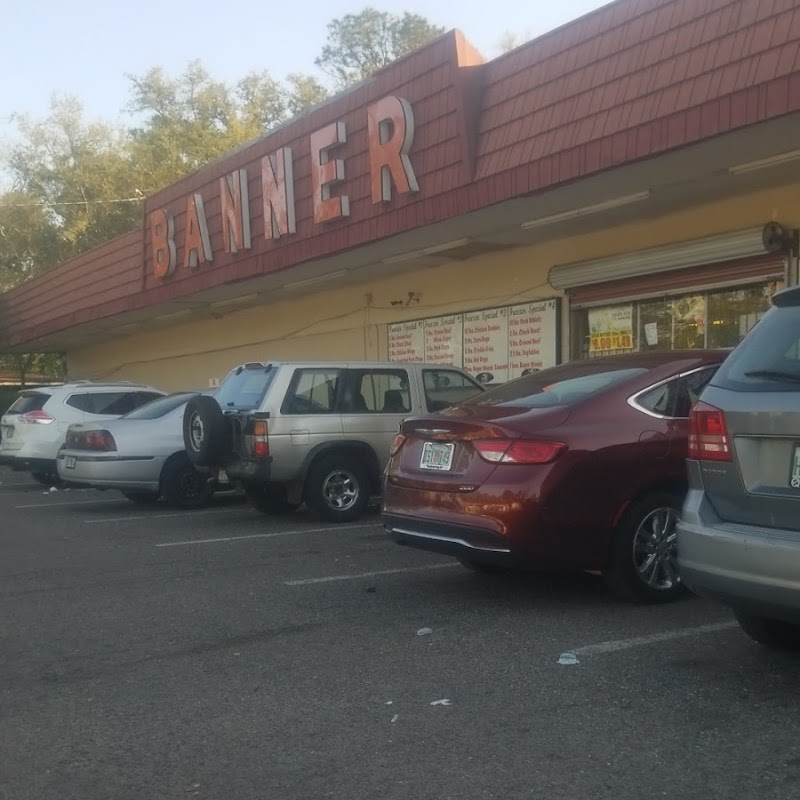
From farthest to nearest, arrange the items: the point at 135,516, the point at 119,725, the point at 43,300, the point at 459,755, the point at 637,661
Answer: the point at 43,300 < the point at 135,516 < the point at 637,661 < the point at 119,725 < the point at 459,755

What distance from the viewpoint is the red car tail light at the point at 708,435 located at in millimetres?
4688

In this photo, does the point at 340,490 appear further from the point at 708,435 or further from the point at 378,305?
the point at 378,305

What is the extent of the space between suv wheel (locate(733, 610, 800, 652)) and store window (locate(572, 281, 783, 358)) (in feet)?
21.7

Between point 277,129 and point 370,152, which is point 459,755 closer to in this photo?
point 370,152

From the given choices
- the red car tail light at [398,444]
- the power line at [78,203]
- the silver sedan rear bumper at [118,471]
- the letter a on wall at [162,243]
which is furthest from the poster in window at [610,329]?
the power line at [78,203]

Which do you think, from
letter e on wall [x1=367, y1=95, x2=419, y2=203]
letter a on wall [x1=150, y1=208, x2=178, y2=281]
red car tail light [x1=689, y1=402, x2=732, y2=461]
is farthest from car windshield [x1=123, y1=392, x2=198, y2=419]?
red car tail light [x1=689, y1=402, x2=732, y2=461]

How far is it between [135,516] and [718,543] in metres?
8.98

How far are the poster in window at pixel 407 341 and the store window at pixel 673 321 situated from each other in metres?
3.67

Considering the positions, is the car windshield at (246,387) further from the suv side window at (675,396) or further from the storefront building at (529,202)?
the suv side window at (675,396)

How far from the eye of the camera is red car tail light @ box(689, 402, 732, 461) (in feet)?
15.4

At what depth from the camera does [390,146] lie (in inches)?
529

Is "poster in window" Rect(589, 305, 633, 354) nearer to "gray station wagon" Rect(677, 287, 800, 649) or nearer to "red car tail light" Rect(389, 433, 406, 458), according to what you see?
"red car tail light" Rect(389, 433, 406, 458)

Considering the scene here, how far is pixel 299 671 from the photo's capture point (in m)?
5.29

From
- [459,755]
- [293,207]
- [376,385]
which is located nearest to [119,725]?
[459,755]
